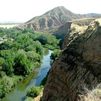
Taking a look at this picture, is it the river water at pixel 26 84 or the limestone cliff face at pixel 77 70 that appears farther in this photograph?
the river water at pixel 26 84

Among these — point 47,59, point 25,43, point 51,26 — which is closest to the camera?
point 47,59

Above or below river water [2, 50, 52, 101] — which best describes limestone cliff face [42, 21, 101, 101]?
above

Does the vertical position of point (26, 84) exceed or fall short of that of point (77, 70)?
it falls short

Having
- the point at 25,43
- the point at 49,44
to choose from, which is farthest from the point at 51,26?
the point at 25,43

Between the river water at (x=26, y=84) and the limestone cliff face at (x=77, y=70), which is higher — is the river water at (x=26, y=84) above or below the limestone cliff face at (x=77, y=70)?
below

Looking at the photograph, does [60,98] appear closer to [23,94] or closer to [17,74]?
[23,94]

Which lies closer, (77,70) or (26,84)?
(77,70)

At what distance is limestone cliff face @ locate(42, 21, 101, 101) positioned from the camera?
1808cm

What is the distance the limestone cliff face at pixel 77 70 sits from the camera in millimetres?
18078

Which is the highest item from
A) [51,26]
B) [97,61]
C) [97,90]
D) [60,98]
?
[97,61]

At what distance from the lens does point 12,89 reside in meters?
47.1

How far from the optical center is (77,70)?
1959 cm

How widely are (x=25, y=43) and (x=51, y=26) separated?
80.4 metres

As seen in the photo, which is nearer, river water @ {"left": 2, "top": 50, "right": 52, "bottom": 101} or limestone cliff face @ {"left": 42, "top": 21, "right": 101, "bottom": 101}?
limestone cliff face @ {"left": 42, "top": 21, "right": 101, "bottom": 101}
